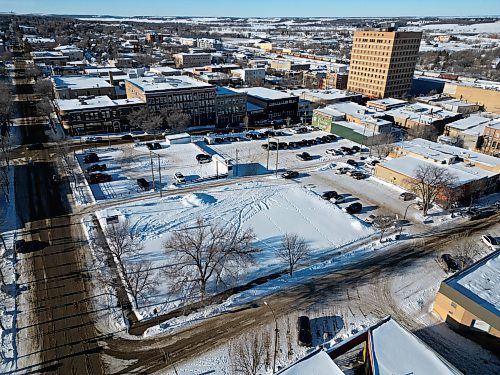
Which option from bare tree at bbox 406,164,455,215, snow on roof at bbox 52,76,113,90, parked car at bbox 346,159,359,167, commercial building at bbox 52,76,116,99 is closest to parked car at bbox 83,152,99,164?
commercial building at bbox 52,76,116,99

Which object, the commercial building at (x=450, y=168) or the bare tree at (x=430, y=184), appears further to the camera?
A: the commercial building at (x=450, y=168)

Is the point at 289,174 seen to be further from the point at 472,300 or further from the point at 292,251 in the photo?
the point at 472,300

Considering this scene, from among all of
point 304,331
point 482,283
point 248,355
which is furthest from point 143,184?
point 482,283

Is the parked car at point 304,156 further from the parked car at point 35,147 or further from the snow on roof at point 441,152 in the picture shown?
the parked car at point 35,147

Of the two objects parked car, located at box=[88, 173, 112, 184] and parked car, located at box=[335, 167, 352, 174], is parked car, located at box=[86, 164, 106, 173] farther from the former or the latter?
parked car, located at box=[335, 167, 352, 174]

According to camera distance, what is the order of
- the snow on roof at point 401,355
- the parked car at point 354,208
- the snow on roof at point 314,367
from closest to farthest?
1. the snow on roof at point 314,367
2. the snow on roof at point 401,355
3. the parked car at point 354,208

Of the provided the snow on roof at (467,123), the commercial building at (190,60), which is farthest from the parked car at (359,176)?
the commercial building at (190,60)
